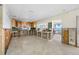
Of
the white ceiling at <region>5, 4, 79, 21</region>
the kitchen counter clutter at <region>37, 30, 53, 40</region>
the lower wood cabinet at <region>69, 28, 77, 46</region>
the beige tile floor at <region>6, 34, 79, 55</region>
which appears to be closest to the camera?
the beige tile floor at <region>6, 34, 79, 55</region>

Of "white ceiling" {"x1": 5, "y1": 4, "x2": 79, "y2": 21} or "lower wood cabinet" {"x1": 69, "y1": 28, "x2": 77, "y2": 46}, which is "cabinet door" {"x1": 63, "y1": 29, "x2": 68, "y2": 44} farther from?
"white ceiling" {"x1": 5, "y1": 4, "x2": 79, "y2": 21}

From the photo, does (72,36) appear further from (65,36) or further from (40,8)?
(40,8)

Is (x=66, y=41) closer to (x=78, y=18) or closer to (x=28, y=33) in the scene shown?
(x=78, y=18)

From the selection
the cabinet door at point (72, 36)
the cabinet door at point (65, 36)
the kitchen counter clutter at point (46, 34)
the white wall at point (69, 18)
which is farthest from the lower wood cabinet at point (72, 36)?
the kitchen counter clutter at point (46, 34)

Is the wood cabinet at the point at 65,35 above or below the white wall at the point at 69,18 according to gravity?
below

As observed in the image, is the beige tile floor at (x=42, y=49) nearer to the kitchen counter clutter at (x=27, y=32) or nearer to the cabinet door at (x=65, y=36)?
the cabinet door at (x=65, y=36)

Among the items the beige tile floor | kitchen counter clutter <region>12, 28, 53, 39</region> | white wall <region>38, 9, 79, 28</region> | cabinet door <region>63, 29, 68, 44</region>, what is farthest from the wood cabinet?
kitchen counter clutter <region>12, 28, 53, 39</region>

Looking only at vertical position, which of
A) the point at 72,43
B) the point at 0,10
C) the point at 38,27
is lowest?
the point at 72,43

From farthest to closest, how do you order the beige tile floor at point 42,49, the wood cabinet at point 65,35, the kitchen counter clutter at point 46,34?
the kitchen counter clutter at point 46,34 → the wood cabinet at point 65,35 → the beige tile floor at point 42,49

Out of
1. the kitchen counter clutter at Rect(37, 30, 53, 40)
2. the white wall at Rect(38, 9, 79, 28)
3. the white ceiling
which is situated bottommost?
the kitchen counter clutter at Rect(37, 30, 53, 40)

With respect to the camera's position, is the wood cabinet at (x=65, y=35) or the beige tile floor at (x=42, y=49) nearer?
the beige tile floor at (x=42, y=49)
